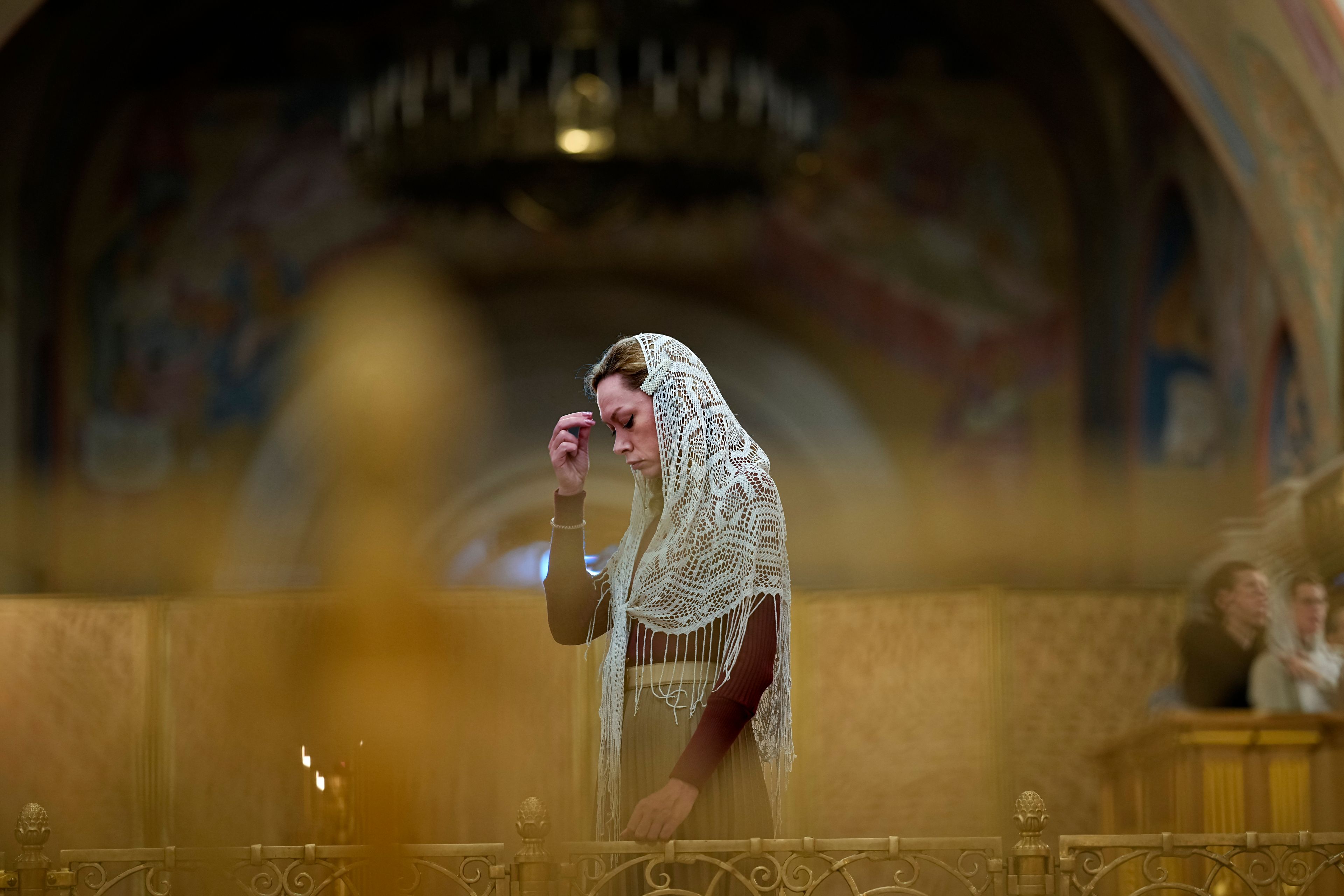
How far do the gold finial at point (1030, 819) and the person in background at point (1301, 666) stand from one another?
212cm

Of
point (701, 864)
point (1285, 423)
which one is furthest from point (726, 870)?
point (1285, 423)

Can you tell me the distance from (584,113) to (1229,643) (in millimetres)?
4630

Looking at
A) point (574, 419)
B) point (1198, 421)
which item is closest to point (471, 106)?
point (1198, 421)

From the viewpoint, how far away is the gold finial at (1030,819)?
3.08 m

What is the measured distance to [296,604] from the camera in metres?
0.95

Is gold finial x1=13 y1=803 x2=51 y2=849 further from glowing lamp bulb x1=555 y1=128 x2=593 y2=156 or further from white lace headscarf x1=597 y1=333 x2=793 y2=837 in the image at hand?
glowing lamp bulb x1=555 y1=128 x2=593 y2=156

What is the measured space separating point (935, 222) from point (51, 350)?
19.3 ft

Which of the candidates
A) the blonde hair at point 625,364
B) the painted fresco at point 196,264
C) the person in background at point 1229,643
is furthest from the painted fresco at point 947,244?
the blonde hair at point 625,364

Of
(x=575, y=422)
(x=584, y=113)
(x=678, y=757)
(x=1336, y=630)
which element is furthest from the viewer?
(x=584, y=113)

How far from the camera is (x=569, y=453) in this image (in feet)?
9.33

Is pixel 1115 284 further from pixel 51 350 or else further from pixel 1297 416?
pixel 51 350

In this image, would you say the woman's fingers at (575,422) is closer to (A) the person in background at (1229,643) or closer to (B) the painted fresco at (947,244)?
(A) the person in background at (1229,643)

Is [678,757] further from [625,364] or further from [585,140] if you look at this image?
[585,140]

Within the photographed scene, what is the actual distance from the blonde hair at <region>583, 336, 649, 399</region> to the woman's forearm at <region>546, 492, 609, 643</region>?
0.20 meters
